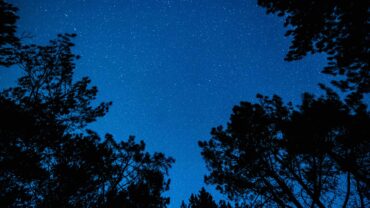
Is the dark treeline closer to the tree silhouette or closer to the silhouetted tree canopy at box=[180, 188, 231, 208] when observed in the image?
the tree silhouette

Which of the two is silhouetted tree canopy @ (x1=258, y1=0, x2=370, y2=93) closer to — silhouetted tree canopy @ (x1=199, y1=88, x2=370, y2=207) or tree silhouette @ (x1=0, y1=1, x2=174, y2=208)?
silhouetted tree canopy @ (x1=199, y1=88, x2=370, y2=207)

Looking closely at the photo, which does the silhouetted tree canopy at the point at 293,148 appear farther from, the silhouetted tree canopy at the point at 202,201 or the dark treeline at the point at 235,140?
the silhouetted tree canopy at the point at 202,201

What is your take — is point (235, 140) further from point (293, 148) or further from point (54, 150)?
point (54, 150)

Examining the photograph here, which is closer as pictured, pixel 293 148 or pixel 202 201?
pixel 293 148

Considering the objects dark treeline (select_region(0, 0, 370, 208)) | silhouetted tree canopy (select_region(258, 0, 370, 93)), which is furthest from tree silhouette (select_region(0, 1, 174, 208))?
silhouetted tree canopy (select_region(258, 0, 370, 93))

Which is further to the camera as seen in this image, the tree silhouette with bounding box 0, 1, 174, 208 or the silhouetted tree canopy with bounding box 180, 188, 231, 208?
the silhouetted tree canopy with bounding box 180, 188, 231, 208

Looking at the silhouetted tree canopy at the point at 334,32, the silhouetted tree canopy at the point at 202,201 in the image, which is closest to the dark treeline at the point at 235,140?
the silhouetted tree canopy at the point at 334,32

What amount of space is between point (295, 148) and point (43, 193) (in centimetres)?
1267

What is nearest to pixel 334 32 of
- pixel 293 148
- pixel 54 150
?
pixel 293 148

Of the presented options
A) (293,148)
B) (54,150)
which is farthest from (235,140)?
(54,150)

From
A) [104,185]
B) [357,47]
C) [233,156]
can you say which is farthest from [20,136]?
[357,47]

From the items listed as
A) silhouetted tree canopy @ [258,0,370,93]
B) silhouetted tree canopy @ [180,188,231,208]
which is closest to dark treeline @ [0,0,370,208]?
silhouetted tree canopy @ [258,0,370,93]

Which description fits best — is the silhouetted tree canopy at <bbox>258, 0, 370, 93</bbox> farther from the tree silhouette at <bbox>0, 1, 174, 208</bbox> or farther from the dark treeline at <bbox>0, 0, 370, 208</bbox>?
the tree silhouette at <bbox>0, 1, 174, 208</bbox>

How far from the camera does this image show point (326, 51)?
668 centimetres
